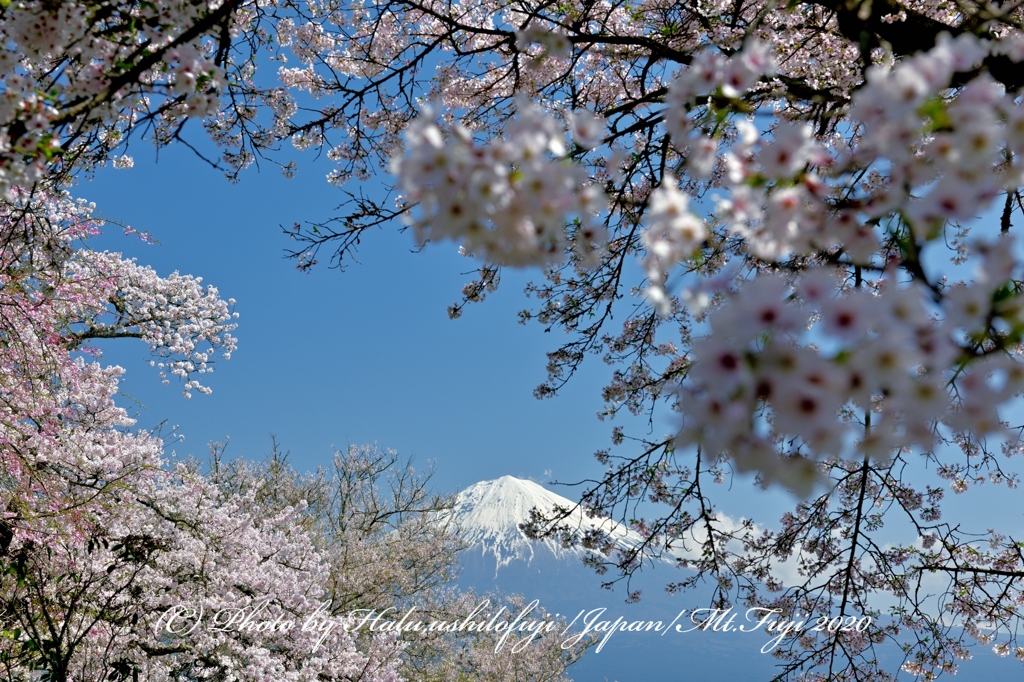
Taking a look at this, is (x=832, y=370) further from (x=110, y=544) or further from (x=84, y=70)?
(x=110, y=544)

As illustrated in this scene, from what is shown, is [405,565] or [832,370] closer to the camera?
[832,370]

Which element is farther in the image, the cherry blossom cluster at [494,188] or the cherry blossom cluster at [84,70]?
the cherry blossom cluster at [84,70]

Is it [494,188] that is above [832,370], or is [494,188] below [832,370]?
above

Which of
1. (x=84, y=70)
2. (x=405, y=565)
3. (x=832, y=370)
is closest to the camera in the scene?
(x=832, y=370)

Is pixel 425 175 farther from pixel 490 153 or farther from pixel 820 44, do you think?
pixel 820 44

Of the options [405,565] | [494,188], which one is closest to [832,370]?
[494,188]

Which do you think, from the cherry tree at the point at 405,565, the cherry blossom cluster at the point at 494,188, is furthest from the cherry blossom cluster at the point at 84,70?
the cherry tree at the point at 405,565

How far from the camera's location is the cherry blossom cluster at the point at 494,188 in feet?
3.15

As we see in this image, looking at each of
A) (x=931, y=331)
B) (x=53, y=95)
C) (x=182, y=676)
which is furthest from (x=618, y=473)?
(x=182, y=676)

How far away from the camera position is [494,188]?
37.6 inches

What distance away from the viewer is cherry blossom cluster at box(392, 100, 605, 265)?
96cm

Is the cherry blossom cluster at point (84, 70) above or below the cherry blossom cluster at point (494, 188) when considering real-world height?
above

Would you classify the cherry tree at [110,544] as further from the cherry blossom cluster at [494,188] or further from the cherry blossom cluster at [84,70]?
the cherry blossom cluster at [494,188]

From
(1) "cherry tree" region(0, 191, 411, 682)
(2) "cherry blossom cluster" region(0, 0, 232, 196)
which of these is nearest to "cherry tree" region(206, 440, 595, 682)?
(1) "cherry tree" region(0, 191, 411, 682)
